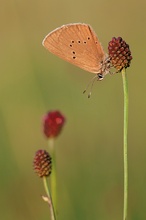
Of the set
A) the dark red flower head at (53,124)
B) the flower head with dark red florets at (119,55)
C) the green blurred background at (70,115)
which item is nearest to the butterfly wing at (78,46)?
the flower head with dark red florets at (119,55)

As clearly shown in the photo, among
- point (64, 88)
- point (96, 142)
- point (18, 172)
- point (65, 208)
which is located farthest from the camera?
point (64, 88)

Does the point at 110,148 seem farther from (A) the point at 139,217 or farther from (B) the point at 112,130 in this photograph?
(A) the point at 139,217

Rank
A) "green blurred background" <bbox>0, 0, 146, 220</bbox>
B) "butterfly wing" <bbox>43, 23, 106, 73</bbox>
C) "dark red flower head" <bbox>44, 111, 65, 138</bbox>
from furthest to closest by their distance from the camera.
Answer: "green blurred background" <bbox>0, 0, 146, 220</bbox>, "dark red flower head" <bbox>44, 111, 65, 138</bbox>, "butterfly wing" <bbox>43, 23, 106, 73</bbox>

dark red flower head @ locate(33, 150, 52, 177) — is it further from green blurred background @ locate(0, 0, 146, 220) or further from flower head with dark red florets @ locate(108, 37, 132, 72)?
green blurred background @ locate(0, 0, 146, 220)

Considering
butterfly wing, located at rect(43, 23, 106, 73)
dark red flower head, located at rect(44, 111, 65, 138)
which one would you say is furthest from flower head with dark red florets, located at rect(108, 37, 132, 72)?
dark red flower head, located at rect(44, 111, 65, 138)

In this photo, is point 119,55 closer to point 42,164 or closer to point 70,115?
point 42,164

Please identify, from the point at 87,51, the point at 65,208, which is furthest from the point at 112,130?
the point at 87,51
